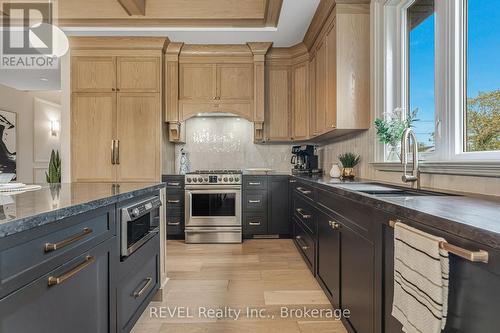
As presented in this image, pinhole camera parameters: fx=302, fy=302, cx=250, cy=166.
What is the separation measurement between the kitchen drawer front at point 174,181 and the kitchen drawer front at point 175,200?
0.22 feet

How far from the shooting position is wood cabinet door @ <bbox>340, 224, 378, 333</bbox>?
1.44 metres

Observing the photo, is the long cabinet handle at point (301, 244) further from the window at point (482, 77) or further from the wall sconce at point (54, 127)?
the wall sconce at point (54, 127)

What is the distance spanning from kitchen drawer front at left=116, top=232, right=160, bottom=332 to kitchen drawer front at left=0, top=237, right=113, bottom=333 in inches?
4.6

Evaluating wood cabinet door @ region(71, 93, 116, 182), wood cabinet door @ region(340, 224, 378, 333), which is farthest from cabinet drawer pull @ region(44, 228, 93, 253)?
wood cabinet door @ region(71, 93, 116, 182)

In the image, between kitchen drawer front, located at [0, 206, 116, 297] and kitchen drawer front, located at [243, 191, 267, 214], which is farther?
kitchen drawer front, located at [243, 191, 267, 214]

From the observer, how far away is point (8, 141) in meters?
6.01

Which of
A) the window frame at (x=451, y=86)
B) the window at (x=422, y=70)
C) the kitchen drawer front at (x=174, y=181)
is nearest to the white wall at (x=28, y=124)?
the kitchen drawer front at (x=174, y=181)

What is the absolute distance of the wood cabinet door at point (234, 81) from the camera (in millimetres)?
4277

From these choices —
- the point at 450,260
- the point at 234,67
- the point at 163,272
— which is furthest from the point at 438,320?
the point at 234,67

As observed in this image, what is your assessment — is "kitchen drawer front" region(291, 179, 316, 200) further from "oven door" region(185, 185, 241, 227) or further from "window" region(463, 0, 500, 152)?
"window" region(463, 0, 500, 152)

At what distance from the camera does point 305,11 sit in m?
3.29

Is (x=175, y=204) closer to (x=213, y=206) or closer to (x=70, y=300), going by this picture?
(x=213, y=206)

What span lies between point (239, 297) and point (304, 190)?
1202 mm

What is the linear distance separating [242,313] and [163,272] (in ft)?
2.37
